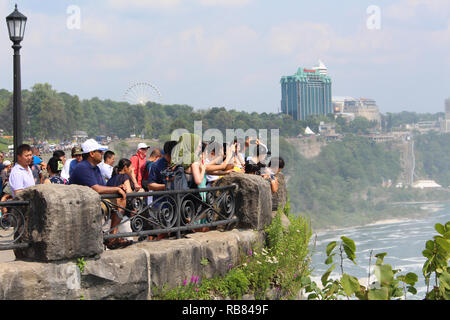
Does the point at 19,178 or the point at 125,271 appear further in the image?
the point at 19,178

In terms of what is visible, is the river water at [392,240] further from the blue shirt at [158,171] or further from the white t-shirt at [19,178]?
the blue shirt at [158,171]

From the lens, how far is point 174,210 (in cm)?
632

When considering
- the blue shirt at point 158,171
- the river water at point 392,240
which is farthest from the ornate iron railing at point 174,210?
the river water at point 392,240

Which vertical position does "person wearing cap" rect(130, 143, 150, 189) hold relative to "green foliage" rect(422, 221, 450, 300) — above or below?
above

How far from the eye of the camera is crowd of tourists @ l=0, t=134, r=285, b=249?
20.3 ft

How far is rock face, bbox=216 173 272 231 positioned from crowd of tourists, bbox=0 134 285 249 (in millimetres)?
318

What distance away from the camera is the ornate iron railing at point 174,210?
580 cm

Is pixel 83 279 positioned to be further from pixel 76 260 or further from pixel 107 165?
pixel 107 165

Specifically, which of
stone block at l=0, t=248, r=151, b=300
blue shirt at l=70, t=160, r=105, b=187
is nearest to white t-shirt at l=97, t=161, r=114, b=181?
blue shirt at l=70, t=160, r=105, b=187

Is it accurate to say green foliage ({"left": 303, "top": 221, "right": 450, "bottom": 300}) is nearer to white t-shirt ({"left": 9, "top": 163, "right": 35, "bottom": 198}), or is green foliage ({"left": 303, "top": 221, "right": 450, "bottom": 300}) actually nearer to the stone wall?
the stone wall

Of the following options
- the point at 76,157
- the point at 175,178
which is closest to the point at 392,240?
the point at 76,157

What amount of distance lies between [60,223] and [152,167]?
2011 mm

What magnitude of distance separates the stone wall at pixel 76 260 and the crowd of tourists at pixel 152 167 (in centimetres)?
35
